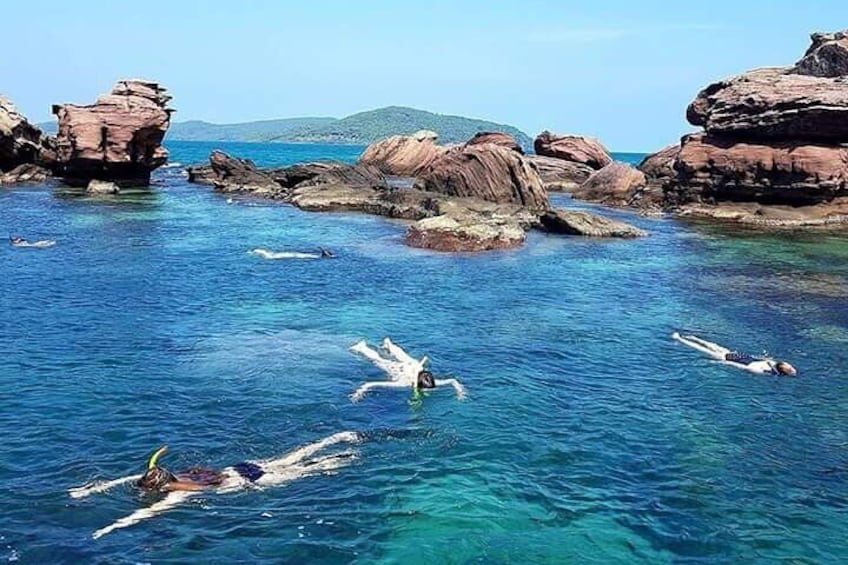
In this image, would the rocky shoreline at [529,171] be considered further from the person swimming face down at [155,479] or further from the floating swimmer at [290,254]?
the person swimming face down at [155,479]

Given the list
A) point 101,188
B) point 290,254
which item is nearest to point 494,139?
point 101,188

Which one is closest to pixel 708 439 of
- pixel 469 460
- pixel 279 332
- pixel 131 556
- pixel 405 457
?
pixel 469 460

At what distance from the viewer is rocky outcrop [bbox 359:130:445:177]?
3999 inches

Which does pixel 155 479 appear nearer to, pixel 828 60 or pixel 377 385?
pixel 377 385

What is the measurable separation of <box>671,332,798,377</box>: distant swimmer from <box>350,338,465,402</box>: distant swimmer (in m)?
8.86

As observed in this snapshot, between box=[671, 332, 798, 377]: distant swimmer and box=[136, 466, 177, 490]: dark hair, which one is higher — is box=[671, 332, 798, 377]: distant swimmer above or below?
above

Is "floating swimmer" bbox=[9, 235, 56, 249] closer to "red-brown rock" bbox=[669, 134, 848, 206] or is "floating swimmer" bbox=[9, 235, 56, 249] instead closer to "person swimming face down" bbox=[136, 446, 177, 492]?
"person swimming face down" bbox=[136, 446, 177, 492]

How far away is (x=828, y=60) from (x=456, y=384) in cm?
7216

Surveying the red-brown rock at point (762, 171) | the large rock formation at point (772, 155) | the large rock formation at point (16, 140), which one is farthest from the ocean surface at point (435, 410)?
the large rock formation at point (16, 140)

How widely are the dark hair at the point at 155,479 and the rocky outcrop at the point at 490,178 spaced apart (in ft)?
153

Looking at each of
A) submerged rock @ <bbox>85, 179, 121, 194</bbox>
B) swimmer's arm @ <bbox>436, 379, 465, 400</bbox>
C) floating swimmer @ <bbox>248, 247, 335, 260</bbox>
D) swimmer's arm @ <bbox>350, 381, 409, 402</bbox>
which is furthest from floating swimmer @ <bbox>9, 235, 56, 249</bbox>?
swimmer's arm @ <bbox>436, 379, 465, 400</bbox>

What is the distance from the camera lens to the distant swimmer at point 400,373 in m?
21.0

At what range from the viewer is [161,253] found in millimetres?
42562

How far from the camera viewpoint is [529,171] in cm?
6134
